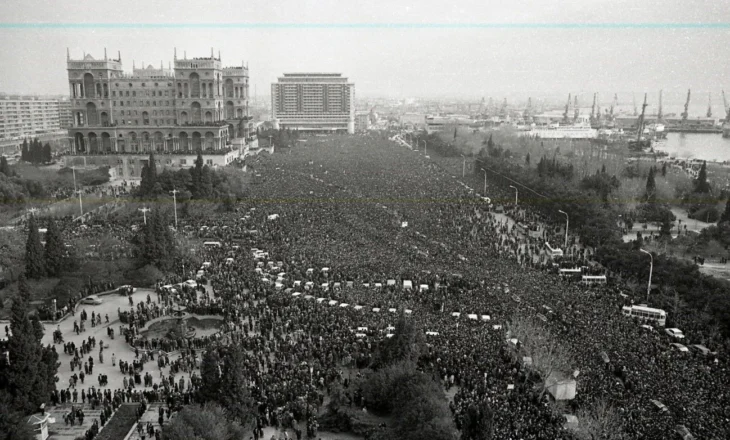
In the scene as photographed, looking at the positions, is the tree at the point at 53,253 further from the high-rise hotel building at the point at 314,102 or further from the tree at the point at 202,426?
the high-rise hotel building at the point at 314,102

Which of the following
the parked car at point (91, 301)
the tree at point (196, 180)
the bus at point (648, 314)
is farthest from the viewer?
the tree at point (196, 180)

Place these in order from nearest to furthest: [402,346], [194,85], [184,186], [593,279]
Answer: [402,346] < [593,279] < [184,186] < [194,85]

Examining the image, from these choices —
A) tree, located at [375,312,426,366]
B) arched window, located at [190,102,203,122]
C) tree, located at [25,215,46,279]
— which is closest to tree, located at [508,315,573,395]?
tree, located at [375,312,426,366]

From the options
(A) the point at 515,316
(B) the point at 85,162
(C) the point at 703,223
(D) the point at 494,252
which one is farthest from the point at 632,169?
(B) the point at 85,162

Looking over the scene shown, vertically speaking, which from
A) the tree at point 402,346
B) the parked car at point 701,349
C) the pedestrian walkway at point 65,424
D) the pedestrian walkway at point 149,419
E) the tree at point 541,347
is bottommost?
the pedestrian walkway at point 65,424

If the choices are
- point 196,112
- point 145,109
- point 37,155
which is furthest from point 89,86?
point 196,112

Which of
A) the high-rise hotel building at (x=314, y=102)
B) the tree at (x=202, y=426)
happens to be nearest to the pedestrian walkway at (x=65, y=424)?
the tree at (x=202, y=426)

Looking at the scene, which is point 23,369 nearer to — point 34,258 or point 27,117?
point 34,258

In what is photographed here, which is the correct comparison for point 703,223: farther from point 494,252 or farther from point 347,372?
point 347,372
